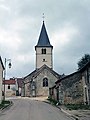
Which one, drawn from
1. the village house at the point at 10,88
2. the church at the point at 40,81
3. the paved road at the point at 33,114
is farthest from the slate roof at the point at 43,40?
the paved road at the point at 33,114

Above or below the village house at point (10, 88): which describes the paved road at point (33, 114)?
below

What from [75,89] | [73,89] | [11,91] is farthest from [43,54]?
[75,89]

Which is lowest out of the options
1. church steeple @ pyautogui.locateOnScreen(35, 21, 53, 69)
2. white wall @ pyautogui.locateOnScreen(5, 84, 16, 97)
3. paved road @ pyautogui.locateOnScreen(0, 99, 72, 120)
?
paved road @ pyautogui.locateOnScreen(0, 99, 72, 120)

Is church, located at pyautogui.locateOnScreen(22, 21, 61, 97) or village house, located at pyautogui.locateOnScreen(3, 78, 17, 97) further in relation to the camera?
village house, located at pyautogui.locateOnScreen(3, 78, 17, 97)

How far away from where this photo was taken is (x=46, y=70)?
5991 cm

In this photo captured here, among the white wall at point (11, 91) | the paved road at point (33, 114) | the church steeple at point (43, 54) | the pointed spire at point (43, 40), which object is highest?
the pointed spire at point (43, 40)

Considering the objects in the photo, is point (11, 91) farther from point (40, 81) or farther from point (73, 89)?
point (73, 89)

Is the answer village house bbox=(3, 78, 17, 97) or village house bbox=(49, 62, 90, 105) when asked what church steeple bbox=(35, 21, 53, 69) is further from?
village house bbox=(49, 62, 90, 105)

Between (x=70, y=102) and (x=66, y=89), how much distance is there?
73.8 inches

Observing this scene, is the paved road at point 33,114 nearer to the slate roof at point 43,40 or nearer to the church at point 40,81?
the church at point 40,81

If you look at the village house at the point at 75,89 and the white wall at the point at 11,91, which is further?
the white wall at the point at 11,91

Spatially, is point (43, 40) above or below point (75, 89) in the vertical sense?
above

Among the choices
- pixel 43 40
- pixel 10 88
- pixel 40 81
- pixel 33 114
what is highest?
pixel 43 40

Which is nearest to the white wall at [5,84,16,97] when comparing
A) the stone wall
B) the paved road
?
the stone wall
